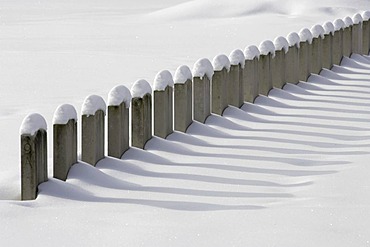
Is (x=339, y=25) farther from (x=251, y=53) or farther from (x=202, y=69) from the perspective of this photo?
(x=202, y=69)

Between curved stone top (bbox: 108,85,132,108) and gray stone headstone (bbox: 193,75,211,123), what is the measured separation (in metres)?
1.25

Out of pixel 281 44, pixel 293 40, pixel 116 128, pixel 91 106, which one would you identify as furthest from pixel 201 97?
pixel 293 40

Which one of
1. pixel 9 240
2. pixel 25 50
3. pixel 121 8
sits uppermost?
pixel 121 8

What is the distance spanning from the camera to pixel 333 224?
466 cm

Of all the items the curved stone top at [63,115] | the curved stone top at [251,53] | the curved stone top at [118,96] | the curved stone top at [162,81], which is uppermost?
the curved stone top at [251,53]

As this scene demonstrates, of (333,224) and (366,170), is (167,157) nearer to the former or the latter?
(366,170)

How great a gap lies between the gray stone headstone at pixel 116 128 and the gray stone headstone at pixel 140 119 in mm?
215

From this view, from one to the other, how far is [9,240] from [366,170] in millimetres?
2464

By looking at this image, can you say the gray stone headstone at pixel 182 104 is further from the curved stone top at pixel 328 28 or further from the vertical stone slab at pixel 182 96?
the curved stone top at pixel 328 28

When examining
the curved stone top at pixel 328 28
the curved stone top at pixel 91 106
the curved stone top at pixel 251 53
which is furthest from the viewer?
the curved stone top at pixel 328 28

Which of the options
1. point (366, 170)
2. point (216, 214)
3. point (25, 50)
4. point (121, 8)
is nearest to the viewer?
point (216, 214)

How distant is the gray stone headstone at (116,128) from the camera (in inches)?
242

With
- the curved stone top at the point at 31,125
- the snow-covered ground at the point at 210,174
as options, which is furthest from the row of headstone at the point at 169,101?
the snow-covered ground at the point at 210,174

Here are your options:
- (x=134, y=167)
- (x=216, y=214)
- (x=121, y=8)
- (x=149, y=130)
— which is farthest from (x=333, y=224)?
(x=121, y=8)
